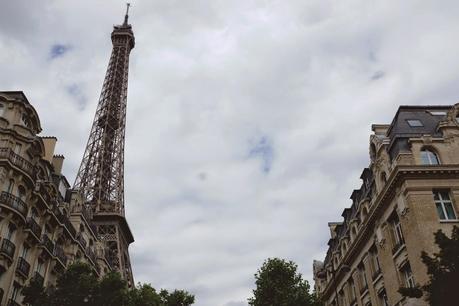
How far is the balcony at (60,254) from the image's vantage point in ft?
133

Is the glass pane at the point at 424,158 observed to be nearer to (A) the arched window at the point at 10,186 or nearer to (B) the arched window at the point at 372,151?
(B) the arched window at the point at 372,151

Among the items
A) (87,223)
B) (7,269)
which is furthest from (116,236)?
(7,269)

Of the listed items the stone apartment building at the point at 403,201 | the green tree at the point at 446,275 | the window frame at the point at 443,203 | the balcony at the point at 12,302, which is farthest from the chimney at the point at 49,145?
the green tree at the point at 446,275

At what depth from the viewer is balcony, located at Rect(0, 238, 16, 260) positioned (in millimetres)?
31891

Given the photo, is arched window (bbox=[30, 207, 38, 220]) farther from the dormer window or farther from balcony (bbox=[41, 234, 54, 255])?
the dormer window

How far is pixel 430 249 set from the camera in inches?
1169

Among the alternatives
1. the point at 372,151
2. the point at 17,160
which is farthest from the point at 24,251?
the point at 372,151

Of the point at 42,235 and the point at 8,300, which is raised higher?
the point at 42,235

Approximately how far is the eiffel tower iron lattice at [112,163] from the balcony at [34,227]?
35.6 meters

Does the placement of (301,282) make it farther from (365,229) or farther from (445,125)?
(445,125)

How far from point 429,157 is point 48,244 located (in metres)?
28.5

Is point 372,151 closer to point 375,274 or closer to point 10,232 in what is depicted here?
point 375,274

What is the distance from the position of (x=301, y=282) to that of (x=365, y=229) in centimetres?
688

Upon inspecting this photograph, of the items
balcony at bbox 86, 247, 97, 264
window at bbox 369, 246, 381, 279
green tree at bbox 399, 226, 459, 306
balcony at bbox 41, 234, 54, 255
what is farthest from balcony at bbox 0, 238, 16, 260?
window at bbox 369, 246, 381, 279
